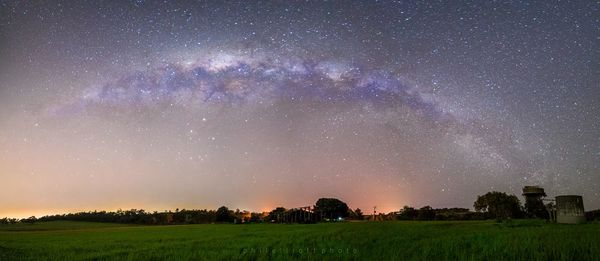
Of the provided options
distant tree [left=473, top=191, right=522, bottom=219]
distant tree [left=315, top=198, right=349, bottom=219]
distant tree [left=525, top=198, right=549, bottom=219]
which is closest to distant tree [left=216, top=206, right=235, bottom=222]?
distant tree [left=315, top=198, right=349, bottom=219]

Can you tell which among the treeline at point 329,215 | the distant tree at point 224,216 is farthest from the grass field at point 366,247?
the distant tree at point 224,216

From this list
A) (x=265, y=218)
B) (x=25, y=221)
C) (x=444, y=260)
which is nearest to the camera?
(x=444, y=260)

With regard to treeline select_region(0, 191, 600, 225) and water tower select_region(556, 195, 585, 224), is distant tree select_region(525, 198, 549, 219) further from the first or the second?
water tower select_region(556, 195, 585, 224)

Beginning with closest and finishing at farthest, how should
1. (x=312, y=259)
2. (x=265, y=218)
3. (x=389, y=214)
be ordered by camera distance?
(x=312, y=259), (x=389, y=214), (x=265, y=218)

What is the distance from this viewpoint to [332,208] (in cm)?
14088

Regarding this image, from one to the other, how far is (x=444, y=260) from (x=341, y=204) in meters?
137

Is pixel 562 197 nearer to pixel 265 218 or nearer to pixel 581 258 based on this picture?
pixel 581 258

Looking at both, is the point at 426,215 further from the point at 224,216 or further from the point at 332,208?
the point at 224,216

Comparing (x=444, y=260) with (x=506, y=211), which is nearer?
(x=444, y=260)

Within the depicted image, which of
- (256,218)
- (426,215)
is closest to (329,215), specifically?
(256,218)

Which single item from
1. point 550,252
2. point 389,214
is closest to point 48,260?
point 550,252

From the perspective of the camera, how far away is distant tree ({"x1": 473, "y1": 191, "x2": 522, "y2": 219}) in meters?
79.8

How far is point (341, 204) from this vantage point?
145 metres

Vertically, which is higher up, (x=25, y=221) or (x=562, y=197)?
(x=562, y=197)
